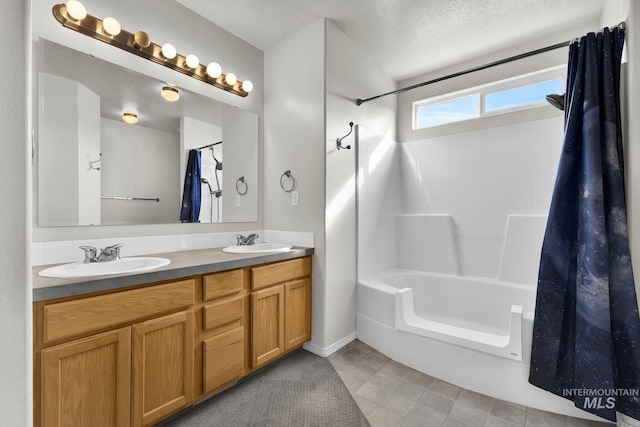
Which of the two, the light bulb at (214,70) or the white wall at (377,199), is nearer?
the light bulb at (214,70)

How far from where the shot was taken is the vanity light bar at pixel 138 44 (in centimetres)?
165

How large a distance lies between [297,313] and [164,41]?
2185 millimetres

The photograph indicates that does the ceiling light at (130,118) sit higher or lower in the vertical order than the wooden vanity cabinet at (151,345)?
higher

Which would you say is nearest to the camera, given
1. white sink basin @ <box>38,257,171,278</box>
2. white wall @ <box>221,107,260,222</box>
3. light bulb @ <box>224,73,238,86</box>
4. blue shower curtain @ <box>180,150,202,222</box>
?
white sink basin @ <box>38,257,171,278</box>

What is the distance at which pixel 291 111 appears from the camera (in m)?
2.58

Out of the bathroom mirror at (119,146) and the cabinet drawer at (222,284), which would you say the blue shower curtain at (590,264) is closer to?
the cabinet drawer at (222,284)

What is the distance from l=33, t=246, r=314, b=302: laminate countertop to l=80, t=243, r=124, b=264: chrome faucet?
184 mm

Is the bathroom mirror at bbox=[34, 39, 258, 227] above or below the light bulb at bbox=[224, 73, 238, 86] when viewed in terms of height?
below

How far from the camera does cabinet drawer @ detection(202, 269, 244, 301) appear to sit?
5.59 feet

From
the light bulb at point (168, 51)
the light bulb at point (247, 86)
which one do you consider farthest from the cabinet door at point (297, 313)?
the light bulb at point (168, 51)

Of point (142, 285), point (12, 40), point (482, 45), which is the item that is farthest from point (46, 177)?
point (482, 45)

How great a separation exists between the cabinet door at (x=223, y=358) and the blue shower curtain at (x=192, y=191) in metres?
0.93

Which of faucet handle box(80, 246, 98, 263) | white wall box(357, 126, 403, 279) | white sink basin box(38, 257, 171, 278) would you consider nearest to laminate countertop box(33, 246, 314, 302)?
white sink basin box(38, 257, 171, 278)

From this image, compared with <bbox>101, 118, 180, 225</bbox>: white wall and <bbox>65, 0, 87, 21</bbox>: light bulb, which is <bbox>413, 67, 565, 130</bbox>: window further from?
<bbox>65, 0, 87, 21</bbox>: light bulb
